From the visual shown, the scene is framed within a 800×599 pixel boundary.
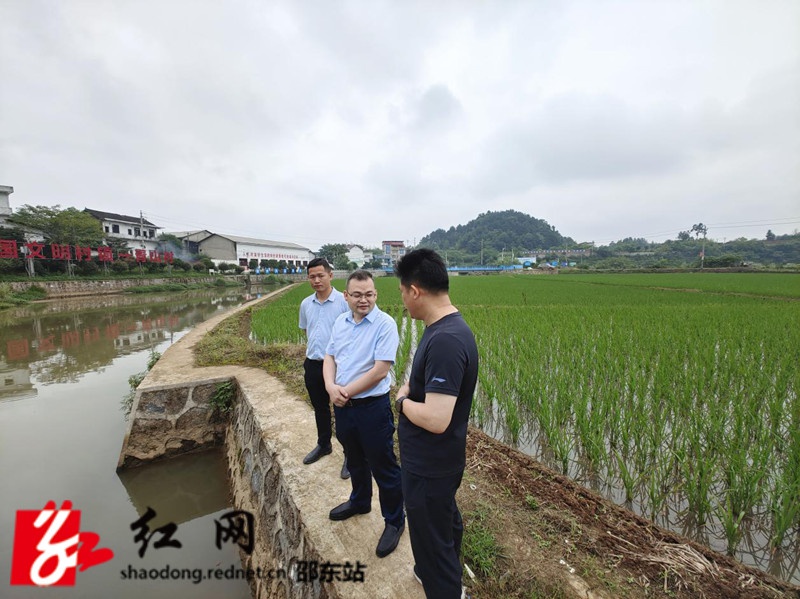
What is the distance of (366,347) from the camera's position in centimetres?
179

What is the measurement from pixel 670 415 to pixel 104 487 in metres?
5.63

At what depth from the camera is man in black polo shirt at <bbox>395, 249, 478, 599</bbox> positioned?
1.19 m

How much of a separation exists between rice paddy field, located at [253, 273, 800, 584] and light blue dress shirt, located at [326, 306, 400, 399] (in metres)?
1.97

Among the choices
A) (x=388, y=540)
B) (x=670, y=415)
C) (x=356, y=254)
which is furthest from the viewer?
(x=356, y=254)

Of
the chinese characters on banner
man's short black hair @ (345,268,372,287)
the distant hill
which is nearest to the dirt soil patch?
man's short black hair @ (345,268,372,287)

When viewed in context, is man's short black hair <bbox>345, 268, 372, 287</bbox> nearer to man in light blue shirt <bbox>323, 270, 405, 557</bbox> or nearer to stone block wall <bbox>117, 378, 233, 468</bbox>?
man in light blue shirt <bbox>323, 270, 405, 557</bbox>

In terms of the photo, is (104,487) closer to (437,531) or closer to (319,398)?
(319,398)

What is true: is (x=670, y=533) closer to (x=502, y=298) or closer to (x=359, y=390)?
(x=359, y=390)

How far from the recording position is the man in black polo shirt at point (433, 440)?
119cm

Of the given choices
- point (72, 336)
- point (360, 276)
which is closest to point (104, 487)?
point (360, 276)

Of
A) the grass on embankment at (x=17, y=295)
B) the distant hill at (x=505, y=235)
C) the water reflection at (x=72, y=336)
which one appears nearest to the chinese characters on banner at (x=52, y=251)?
the grass on embankment at (x=17, y=295)

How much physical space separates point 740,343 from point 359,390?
7174 millimetres

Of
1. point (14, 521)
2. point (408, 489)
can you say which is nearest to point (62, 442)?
point (14, 521)

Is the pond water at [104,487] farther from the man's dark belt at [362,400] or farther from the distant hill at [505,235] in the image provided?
the distant hill at [505,235]
